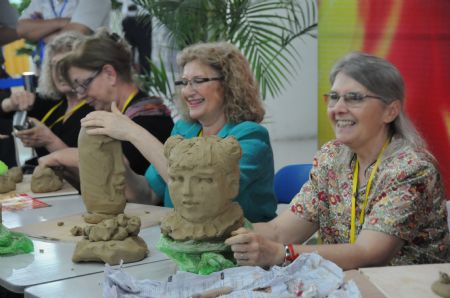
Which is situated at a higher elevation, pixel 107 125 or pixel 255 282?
pixel 107 125

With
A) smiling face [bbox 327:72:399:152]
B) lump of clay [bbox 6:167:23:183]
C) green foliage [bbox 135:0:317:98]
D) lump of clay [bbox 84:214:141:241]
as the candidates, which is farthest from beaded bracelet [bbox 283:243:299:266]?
green foliage [bbox 135:0:317:98]

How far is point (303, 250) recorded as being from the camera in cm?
235

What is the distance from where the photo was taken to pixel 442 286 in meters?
1.95

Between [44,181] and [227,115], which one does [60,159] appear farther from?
[227,115]

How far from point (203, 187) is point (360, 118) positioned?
2.06 ft

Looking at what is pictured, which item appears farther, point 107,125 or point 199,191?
point 107,125

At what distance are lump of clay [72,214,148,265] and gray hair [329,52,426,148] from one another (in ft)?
3.09

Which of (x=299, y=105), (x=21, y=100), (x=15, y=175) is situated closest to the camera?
(x=15, y=175)

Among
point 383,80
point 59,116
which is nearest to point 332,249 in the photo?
point 383,80

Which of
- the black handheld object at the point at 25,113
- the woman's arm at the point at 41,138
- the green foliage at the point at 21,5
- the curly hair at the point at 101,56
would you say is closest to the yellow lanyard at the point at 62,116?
the black handheld object at the point at 25,113

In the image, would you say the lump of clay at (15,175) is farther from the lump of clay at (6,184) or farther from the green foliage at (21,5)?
the green foliage at (21,5)

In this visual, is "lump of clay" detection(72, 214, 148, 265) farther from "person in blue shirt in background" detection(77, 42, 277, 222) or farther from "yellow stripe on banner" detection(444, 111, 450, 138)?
"yellow stripe on banner" detection(444, 111, 450, 138)

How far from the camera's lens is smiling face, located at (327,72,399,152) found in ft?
8.39

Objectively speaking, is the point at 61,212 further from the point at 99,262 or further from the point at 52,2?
the point at 52,2
